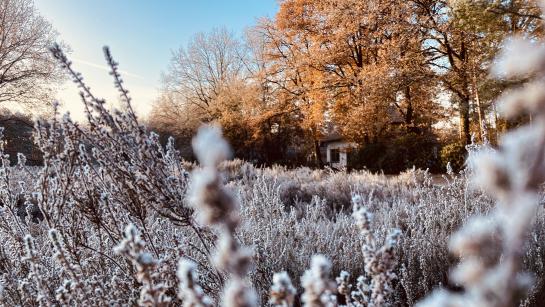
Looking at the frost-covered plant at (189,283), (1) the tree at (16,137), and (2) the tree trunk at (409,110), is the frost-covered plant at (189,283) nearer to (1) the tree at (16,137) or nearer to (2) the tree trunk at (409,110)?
(2) the tree trunk at (409,110)

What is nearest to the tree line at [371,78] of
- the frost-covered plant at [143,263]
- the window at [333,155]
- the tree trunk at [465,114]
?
the tree trunk at [465,114]

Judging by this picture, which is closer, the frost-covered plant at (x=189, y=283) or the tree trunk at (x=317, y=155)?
the frost-covered plant at (x=189, y=283)

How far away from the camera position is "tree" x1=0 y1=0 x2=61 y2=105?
25.4 meters

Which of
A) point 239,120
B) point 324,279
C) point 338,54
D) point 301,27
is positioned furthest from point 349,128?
point 324,279

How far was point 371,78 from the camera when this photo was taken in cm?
1708

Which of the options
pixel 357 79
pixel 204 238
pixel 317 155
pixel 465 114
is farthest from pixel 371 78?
pixel 204 238

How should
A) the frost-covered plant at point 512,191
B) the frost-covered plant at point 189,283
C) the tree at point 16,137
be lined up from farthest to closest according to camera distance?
the tree at point 16,137 → the frost-covered plant at point 189,283 → the frost-covered plant at point 512,191

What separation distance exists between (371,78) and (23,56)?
22.4m

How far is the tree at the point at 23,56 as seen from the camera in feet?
83.3

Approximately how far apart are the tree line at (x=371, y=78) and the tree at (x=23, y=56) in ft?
36.3

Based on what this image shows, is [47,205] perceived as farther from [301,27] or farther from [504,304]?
[301,27]

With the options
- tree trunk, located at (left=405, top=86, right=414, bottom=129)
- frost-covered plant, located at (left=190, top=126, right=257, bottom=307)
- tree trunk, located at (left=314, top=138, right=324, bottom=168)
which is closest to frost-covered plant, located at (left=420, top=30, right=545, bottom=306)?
frost-covered plant, located at (left=190, top=126, right=257, bottom=307)

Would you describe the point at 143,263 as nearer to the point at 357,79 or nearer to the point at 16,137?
the point at 357,79

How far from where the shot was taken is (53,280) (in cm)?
233
